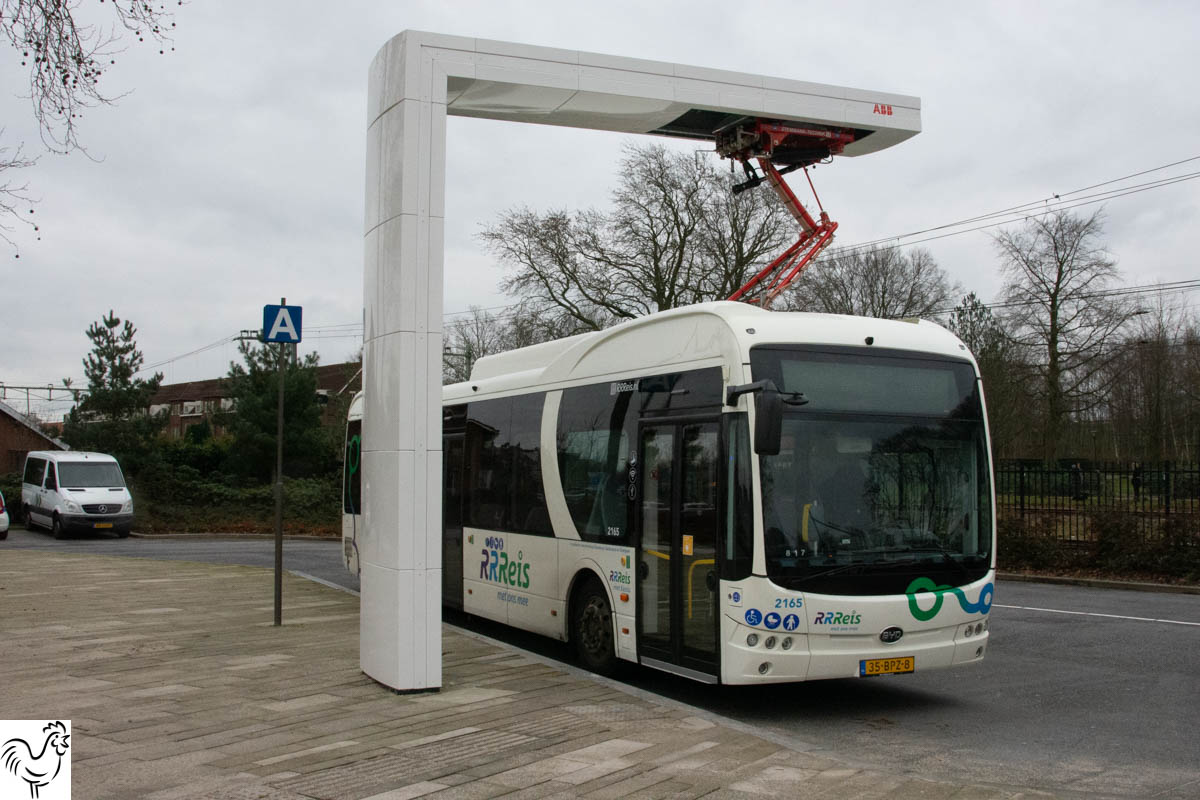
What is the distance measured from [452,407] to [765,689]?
583 centimetres

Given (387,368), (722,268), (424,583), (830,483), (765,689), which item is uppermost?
(722,268)

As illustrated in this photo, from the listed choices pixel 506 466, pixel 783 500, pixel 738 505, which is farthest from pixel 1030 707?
pixel 506 466

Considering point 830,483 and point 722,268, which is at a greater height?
point 722,268

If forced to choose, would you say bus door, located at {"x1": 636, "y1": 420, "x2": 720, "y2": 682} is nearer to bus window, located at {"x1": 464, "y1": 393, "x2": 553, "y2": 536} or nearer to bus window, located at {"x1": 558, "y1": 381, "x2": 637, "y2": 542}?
bus window, located at {"x1": 558, "y1": 381, "x2": 637, "y2": 542}

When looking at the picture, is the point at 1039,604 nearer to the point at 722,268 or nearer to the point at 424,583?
the point at 424,583

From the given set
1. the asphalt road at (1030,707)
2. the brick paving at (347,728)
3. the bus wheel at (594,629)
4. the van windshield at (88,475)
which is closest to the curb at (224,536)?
the van windshield at (88,475)

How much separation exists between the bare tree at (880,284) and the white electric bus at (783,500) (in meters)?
36.6

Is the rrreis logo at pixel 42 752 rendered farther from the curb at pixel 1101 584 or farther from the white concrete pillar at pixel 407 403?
the curb at pixel 1101 584

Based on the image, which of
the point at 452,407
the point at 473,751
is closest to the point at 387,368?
the point at 473,751

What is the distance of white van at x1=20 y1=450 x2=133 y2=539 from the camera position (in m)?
30.5

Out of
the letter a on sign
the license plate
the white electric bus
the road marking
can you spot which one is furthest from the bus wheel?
the road marking

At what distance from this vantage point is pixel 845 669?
26.0ft

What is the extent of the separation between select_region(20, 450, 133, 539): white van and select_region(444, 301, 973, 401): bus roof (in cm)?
2430

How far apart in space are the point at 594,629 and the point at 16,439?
4616 centimetres
